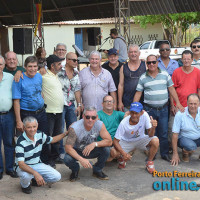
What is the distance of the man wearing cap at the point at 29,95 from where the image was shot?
4336 mm

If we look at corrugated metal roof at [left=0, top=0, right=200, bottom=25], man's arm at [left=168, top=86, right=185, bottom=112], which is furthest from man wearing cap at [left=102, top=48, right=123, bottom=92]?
corrugated metal roof at [left=0, top=0, right=200, bottom=25]

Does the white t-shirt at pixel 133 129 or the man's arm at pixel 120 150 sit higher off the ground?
the white t-shirt at pixel 133 129

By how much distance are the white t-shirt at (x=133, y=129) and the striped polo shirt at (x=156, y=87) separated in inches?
17.3

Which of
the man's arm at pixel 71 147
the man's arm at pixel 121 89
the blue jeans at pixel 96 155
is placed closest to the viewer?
the man's arm at pixel 71 147

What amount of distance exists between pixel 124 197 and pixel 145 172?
0.89 meters

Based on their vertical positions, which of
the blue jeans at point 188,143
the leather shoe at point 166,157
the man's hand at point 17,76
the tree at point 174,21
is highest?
the tree at point 174,21

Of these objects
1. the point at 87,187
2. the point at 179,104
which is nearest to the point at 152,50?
the point at 179,104

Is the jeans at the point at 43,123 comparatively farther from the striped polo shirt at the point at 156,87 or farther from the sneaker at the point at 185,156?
the sneaker at the point at 185,156

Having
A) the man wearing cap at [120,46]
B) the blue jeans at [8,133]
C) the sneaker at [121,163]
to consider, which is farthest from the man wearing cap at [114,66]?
the man wearing cap at [120,46]

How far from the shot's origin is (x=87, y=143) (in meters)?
4.43

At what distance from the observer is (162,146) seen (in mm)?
5184

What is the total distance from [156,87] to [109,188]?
1738 millimetres

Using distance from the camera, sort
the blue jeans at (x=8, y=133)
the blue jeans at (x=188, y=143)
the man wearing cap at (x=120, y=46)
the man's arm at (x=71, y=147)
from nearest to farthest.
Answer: the man's arm at (x=71, y=147) → the blue jeans at (x=8, y=133) → the blue jeans at (x=188, y=143) → the man wearing cap at (x=120, y=46)

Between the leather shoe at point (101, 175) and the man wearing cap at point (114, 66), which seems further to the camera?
the man wearing cap at point (114, 66)
